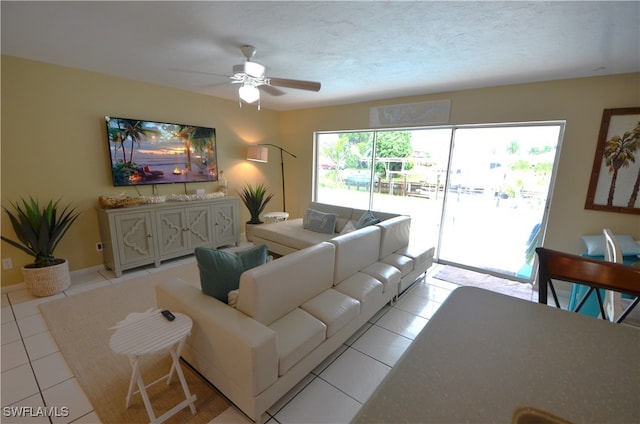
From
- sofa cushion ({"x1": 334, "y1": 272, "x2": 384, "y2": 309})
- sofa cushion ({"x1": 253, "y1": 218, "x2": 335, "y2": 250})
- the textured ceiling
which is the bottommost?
sofa cushion ({"x1": 334, "y1": 272, "x2": 384, "y2": 309})

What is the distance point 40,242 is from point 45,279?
40 cm

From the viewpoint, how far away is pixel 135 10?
6.11 ft

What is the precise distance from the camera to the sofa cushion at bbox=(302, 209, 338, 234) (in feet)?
13.0

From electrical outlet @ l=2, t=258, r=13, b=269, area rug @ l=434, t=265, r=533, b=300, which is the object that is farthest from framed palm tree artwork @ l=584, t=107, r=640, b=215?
electrical outlet @ l=2, t=258, r=13, b=269

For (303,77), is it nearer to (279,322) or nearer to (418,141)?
(418,141)

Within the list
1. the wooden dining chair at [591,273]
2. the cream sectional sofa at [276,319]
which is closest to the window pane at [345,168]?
the cream sectional sofa at [276,319]

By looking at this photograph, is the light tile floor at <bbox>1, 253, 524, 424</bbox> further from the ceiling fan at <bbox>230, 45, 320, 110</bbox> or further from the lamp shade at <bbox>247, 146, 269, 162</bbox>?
the lamp shade at <bbox>247, 146, 269, 162</bbox>

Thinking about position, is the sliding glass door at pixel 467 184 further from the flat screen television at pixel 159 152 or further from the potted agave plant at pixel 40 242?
the potted agave plant at pixel 40 242

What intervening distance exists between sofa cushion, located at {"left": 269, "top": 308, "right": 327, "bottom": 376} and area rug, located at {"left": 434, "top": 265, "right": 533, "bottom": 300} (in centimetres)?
241

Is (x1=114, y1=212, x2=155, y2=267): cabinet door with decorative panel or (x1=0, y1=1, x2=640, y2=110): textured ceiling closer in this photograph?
(x1=0, y1=1, x2=640, y2=110): textured ceiling

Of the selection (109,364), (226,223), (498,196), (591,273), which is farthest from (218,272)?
(498,196)

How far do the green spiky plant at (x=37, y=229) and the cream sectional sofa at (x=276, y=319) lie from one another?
2003mm

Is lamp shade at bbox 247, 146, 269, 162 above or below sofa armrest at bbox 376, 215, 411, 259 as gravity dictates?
above

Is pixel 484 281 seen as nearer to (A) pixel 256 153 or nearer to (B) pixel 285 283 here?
(B) pixel 285 283
